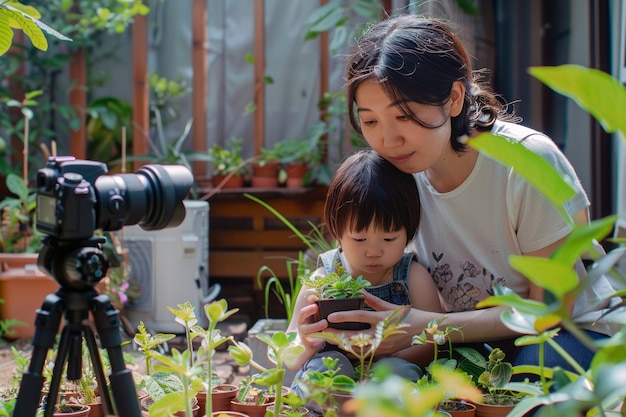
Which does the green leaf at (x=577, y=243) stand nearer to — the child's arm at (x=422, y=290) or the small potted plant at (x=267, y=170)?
the child's arm at (x=422, y=290)

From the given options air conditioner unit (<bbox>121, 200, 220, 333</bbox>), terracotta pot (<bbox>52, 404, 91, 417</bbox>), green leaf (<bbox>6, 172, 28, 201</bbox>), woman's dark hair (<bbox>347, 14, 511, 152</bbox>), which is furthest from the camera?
air conditioner unit (<bbox>121, 200, 220, 333</bbox>)

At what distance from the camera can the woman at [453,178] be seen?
4.70 ft

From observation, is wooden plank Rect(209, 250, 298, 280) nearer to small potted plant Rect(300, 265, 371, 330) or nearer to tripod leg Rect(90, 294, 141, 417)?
small potted plant Rect(300, 265, 371, 330)

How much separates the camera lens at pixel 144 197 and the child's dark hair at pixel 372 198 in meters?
0.58

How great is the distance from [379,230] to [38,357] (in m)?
0.79

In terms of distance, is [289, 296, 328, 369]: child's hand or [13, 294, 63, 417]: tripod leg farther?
[289, 296, 328, 369]: child's hand

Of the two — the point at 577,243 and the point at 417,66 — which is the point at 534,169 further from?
the point at 417,66

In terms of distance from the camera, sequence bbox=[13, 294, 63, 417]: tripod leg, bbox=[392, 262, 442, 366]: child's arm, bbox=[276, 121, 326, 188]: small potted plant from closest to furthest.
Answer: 1. bbox=[13, 294, 63, 417]: tripod leg
2. bbox=[392, 262, 442, 366]: child's arm
3. bbox=[276, 121, 326, 188]: small potted plant

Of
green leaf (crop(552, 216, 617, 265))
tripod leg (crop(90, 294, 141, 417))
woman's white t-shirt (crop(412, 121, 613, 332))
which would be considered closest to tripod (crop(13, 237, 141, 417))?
tripod leg (crop(90, 294, 141, 417))

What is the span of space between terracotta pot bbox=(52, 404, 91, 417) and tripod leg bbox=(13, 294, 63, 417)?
0.25 m

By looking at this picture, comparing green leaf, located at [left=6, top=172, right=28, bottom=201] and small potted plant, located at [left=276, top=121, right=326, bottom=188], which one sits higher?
small potted plant, located at [left=276, top=121, right=326, bottom=188]

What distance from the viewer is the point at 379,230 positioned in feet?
4.95

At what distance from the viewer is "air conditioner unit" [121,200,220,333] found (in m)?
3.21

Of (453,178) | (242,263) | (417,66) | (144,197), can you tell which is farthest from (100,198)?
(242,263)
